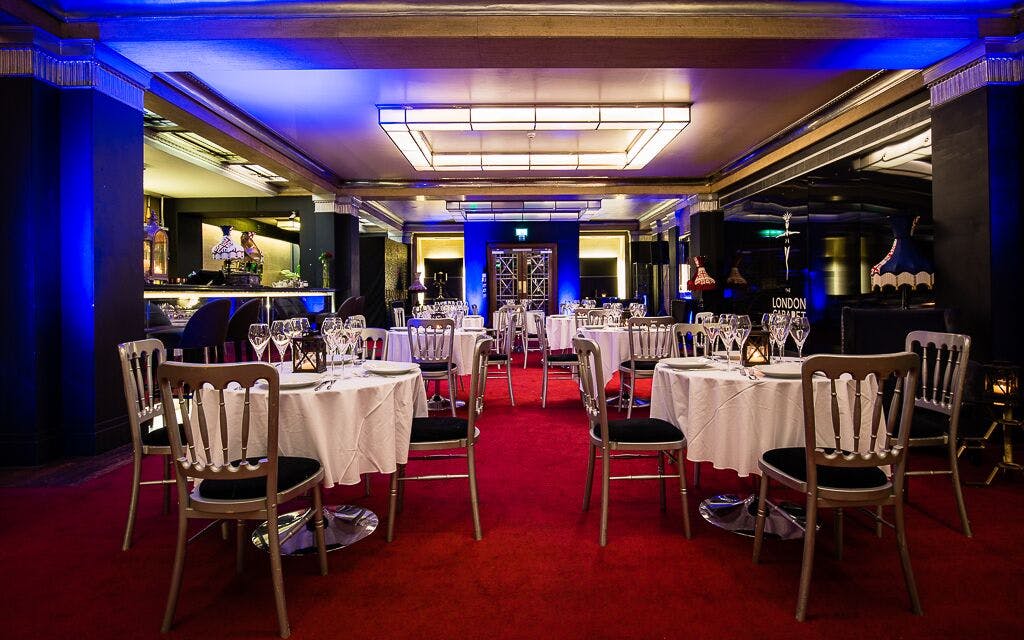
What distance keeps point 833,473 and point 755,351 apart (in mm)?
841

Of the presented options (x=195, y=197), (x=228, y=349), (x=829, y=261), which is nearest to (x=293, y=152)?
(x=228, y=349)

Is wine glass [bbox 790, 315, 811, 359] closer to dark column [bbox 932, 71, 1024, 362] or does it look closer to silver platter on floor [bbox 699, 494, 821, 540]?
silver platter on floor [bbox 699, 494, 821, 540]

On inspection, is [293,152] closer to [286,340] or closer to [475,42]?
[475,42]

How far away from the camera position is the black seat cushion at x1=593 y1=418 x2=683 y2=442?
2777 millimetres

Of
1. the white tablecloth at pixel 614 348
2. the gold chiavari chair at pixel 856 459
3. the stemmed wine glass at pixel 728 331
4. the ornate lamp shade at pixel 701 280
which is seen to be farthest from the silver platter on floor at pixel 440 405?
the ornate lamp shade at pixel 701 280

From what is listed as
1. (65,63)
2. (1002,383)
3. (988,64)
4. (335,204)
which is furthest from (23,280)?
(988,64)

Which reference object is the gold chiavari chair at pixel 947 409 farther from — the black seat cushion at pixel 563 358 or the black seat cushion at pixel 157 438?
the black seat cushion at pixel 157 438

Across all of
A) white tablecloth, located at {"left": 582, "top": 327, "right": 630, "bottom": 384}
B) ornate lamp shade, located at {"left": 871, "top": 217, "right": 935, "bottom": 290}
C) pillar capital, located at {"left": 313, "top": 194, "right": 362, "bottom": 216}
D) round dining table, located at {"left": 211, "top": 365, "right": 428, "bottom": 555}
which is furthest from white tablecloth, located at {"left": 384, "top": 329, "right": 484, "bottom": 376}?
pillar capital, located at {"left": 313, "top": 194, "right": 362, "bottom": 216}

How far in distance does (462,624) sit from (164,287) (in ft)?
16.5

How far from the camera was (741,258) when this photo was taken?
11.2 metres

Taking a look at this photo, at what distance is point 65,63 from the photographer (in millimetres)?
4422

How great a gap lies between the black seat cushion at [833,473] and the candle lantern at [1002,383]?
6.66 feet

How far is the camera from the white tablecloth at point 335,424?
248cm

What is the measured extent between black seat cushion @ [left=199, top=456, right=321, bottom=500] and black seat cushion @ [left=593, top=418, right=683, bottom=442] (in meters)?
1.40
